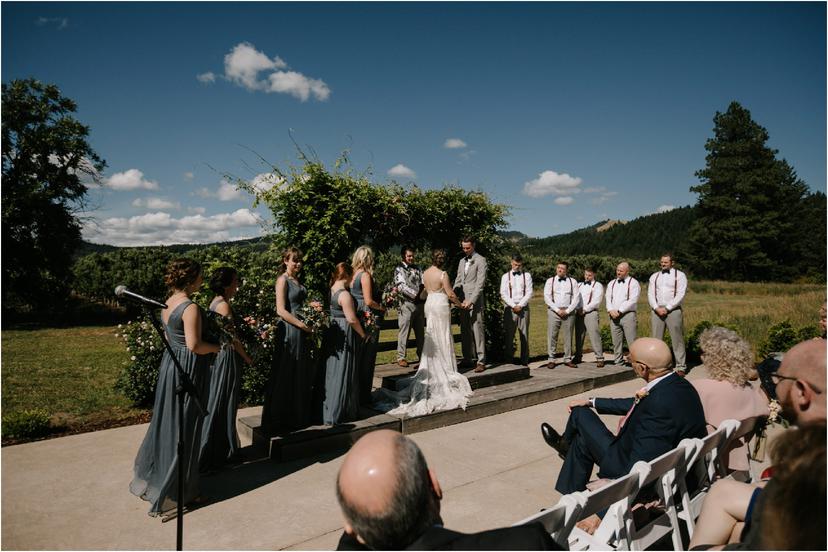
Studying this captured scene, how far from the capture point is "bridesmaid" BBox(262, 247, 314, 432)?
5555 millimetres

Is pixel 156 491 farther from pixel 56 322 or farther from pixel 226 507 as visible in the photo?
pixel 56 322

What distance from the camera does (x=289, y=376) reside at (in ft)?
18.5

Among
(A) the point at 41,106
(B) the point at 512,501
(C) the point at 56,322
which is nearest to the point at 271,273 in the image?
(B) the point at 512,501

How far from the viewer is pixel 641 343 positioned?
3.70m

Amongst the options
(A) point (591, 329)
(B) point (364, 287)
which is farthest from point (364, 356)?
(A) point (591, 329)

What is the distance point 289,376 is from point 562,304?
6.15 metres

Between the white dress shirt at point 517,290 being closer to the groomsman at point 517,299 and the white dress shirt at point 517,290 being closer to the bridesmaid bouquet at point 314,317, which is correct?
the groomsman at point 517,299

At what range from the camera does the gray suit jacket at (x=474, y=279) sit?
28.5ft

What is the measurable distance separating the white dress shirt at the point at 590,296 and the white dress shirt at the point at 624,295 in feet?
0.89

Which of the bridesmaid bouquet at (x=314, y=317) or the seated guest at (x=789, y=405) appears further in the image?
the bridesmaid bouquet at (x=314, y=317)

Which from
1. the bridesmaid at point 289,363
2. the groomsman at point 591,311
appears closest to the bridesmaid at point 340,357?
the bridesmaid at point 289,363

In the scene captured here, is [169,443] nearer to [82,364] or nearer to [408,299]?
[408,299]

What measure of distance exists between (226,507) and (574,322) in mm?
7753

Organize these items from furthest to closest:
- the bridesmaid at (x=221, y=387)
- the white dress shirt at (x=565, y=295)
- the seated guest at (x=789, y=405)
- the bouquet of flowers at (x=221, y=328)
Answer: the white dress shirt at (x=565, y=295)
the bridesmaid at (x=221, y=387)
the bouquet of flowers at (x=221, y=328)
the seated guest at (x=789, y=405)
